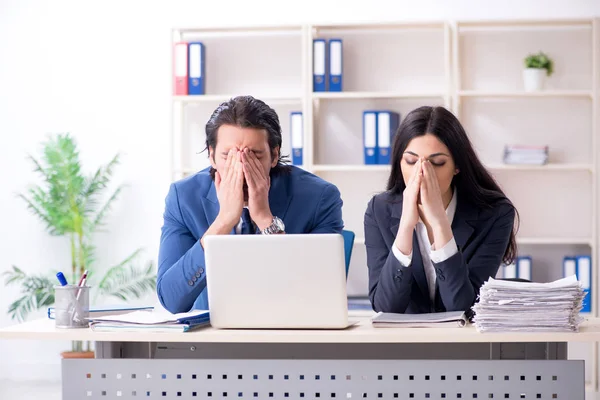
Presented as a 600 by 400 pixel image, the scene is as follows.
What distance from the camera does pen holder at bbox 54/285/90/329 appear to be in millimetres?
2010

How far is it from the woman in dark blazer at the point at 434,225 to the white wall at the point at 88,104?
280 cm

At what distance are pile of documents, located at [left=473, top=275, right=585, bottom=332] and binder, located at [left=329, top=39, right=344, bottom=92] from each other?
2.88m

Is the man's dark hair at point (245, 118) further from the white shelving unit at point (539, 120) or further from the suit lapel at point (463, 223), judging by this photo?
the white shelving unit at point (539, 120)

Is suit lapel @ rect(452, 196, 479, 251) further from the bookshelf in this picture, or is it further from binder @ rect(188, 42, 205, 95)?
binder @ rect(188, 42, 205, 95)

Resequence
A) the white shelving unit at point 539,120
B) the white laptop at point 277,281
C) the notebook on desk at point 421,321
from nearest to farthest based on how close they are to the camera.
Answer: the white laptop at point 277,281, the notebook on desk at point 421,321, the white shelving unit at point 539,120

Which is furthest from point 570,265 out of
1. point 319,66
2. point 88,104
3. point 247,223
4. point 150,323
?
point 150,323

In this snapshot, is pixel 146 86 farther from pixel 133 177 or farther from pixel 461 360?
pixel 461 360

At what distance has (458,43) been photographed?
15.5 ft

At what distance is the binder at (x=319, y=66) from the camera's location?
460cm

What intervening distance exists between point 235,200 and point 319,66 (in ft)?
8.37

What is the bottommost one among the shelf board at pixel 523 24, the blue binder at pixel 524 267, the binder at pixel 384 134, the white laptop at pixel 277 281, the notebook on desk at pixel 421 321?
the blue binder at pixel 524 267

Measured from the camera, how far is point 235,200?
2.19 meters

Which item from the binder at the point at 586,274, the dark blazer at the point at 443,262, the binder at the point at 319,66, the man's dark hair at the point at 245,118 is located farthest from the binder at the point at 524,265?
the man's dark hair at the point at 245,118

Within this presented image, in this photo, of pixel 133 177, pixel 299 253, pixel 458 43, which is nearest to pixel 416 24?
pixel 458 43
